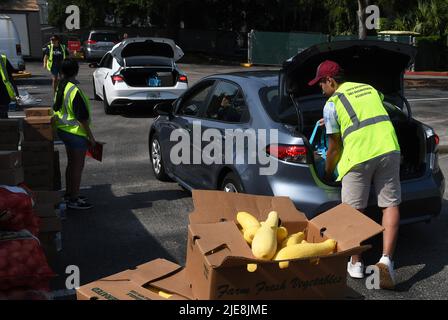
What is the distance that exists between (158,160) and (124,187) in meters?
0.55

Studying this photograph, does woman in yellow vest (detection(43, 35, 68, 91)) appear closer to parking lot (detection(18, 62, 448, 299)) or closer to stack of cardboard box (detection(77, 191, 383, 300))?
parking lot (detection(18, 62, 448, 299))

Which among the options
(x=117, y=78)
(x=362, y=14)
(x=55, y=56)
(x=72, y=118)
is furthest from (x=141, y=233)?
(x=362, y=14)

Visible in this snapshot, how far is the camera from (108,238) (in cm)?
557

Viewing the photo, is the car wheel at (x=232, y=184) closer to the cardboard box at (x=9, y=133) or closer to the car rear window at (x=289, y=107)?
the car rear window at (x=289, y=107)

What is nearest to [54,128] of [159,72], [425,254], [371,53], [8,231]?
[8,231]

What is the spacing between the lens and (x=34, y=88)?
18.4m

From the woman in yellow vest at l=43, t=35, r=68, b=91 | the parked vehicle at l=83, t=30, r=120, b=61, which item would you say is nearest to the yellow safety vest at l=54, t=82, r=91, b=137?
the woman in yellow vest at l=43, t=35, r=68, b=91

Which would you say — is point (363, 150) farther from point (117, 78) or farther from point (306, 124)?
point (117, 78)

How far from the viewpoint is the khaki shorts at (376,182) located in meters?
4.46

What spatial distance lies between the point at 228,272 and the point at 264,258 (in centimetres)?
31

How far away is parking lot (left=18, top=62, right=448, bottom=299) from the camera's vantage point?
466cm

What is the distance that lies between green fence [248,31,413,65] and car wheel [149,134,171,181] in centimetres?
2292

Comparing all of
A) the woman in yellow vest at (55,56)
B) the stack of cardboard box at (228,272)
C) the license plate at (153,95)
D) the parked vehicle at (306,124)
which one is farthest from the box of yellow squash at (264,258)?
the woman in yellow vest at (55,56)
